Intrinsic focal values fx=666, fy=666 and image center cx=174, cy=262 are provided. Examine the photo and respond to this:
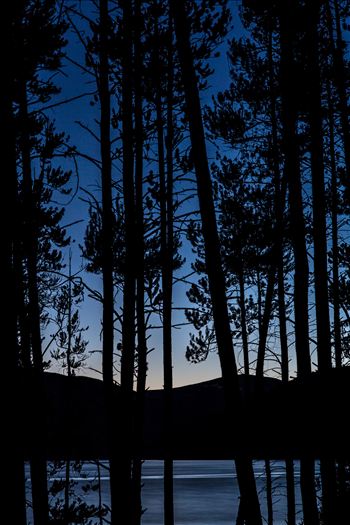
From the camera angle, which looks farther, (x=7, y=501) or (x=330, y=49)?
(x=330, y=49)

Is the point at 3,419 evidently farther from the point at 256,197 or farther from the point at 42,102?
the point at 256,197

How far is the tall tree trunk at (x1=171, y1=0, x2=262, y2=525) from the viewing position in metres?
6.56

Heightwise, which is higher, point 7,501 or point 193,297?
point 193,297

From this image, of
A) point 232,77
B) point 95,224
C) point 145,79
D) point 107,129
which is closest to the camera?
point 107,129

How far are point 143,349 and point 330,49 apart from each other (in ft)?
20.4

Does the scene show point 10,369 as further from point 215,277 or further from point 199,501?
point 199,501

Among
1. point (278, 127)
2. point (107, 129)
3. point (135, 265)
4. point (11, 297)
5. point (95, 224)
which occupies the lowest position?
point (11, 297)

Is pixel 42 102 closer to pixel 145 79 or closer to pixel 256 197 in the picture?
pixel 145 79

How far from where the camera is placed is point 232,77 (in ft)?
42.3

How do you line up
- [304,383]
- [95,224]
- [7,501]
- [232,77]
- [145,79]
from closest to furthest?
[7,501]
[304,383]
[95,224]
[145,79]
[232,77]

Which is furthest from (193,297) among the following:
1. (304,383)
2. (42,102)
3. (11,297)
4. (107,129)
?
(11,297)

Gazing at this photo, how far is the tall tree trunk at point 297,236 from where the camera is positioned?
347 inches

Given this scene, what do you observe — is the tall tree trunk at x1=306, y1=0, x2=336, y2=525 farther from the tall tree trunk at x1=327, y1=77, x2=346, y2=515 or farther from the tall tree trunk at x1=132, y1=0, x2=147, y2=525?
the tall tree trunk at x1=327, y1=77, x2=346, y2=515

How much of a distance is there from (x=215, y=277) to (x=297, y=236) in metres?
2.42
